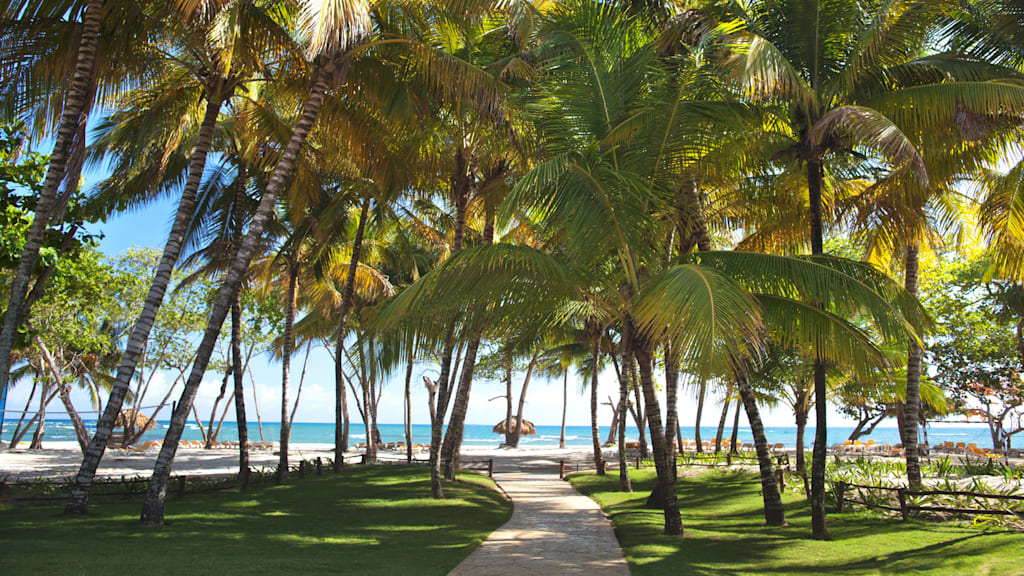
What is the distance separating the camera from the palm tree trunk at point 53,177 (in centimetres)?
829

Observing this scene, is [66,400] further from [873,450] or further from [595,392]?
[873,450]

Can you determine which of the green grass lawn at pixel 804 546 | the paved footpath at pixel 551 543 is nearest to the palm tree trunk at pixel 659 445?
the green grass lawn at pixel 804 546

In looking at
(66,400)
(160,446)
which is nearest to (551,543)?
(66,400)

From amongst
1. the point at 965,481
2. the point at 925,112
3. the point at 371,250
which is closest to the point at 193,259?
the point at 371,250

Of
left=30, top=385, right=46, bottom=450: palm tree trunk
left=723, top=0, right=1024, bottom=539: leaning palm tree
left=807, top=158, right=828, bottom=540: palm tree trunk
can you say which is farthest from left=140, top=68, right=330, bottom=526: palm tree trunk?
left=30, top=385, right=46, bottom=450: palm tree trunk

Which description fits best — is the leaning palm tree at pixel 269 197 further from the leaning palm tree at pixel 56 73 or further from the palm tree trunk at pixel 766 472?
the palm tree trunk at pixel 766 472

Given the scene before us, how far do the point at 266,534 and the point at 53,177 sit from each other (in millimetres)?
5514

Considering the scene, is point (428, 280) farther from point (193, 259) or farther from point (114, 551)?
point (193, 259)

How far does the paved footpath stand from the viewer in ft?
24.1

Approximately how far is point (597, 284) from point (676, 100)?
266 centimetres

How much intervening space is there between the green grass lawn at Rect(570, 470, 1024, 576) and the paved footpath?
1.00 feet

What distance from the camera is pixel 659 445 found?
9.09 metres

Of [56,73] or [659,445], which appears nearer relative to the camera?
[659,445]

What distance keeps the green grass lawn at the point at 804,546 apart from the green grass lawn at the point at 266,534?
94.5 inches
